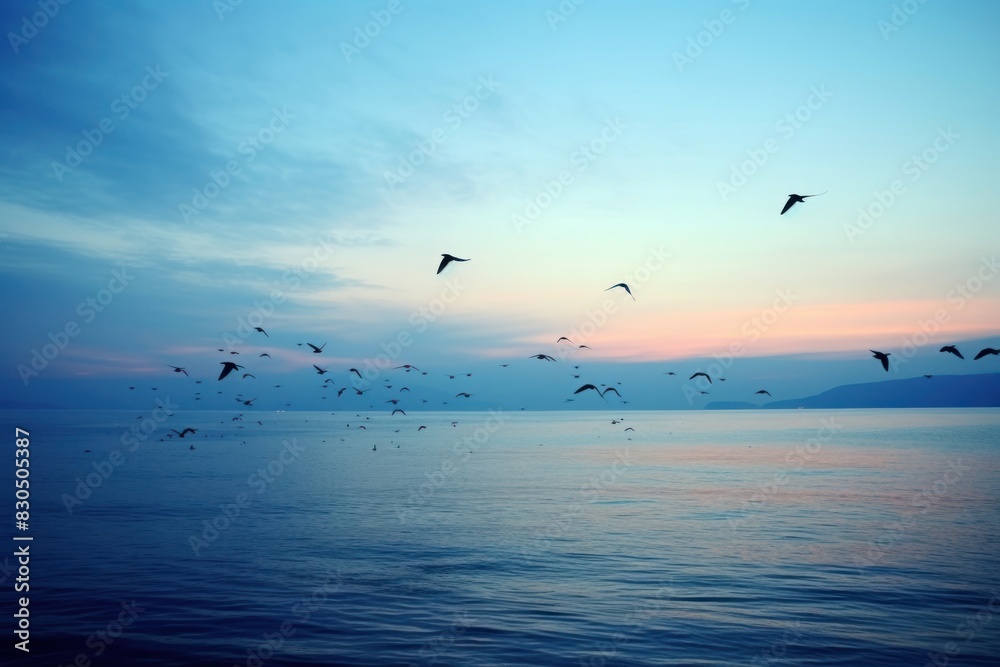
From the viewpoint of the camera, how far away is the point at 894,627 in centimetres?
1683

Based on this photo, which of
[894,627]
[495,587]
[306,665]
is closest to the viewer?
[306,665]

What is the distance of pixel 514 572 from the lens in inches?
867

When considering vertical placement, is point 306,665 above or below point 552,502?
below

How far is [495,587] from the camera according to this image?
20.3 metres

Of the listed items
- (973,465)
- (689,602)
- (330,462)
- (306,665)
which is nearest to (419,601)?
(306,665)

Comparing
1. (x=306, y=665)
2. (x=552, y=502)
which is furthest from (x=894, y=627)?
(x=552, y=502)

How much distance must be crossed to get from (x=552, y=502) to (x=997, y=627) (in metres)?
23.3

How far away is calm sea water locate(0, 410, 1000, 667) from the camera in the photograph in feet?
50.7

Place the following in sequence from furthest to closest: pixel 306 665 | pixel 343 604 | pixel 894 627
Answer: pixel 343 604 < pixel 894 627 < pixel 306 665

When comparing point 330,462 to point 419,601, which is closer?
point 419,601

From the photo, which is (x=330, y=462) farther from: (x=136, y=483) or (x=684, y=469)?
(x=684, y=469)

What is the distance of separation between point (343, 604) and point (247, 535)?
12.1 metres

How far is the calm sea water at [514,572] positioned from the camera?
15.5 meters

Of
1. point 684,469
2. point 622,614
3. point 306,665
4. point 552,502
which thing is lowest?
point 306,665
